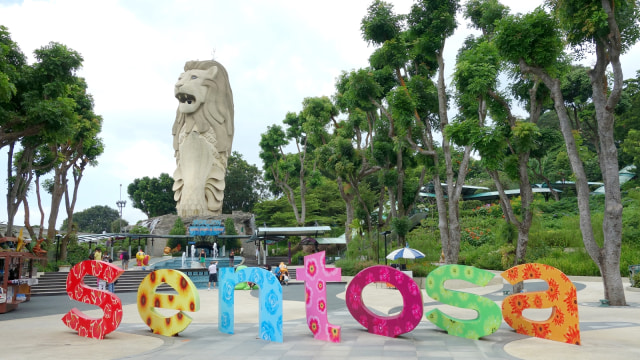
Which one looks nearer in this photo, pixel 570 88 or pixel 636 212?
pixel 636 212

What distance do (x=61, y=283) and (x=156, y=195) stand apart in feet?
123

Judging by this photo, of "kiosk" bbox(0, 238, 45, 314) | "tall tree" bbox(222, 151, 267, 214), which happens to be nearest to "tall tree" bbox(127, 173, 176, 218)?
"tall tree" bbox(222, 151, 267, 214)

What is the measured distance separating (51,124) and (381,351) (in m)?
12.6

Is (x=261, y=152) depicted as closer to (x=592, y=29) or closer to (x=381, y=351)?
(x=592, y=29)

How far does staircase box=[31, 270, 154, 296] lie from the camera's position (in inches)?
776

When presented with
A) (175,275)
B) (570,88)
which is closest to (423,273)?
(175,275)

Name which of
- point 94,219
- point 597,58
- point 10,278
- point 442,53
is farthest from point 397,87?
point 94,219

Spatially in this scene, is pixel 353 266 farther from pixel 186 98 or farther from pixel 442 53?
pixel 186 98

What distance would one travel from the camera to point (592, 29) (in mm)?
11227

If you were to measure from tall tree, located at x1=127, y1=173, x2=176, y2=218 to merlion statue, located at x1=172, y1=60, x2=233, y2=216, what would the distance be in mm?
18003

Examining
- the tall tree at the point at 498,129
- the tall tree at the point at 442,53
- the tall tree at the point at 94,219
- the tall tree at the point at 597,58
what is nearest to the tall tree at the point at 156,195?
the tall tree at the point at 94,219

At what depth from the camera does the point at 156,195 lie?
5725 centimetres

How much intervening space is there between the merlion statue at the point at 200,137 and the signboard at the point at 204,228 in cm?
277

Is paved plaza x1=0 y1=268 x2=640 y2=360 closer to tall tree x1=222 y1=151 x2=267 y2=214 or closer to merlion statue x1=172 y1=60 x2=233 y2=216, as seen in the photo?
merlion statue x1=172 y1=60 x2=233 y2=216
